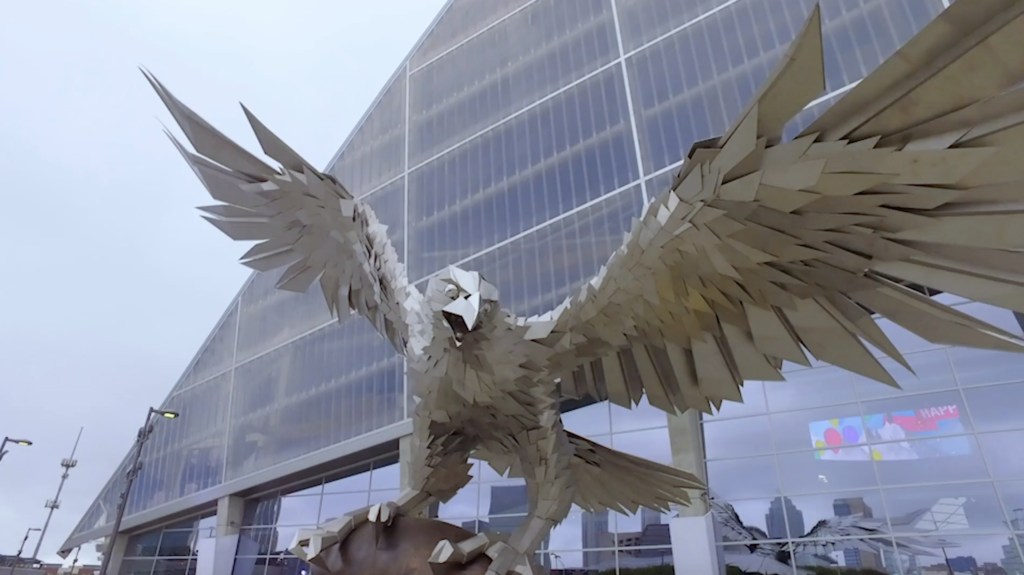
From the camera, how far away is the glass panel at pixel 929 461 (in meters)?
7.59

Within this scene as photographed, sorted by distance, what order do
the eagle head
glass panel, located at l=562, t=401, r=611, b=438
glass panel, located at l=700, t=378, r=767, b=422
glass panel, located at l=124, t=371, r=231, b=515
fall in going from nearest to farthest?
the eagle head → glass panel, located at l=700, t=378, r=767, b=422 → glass panel, located at l=562, t=401, r=611, b=438 → glass panel, located at l=124, t=371, r=231, b=515

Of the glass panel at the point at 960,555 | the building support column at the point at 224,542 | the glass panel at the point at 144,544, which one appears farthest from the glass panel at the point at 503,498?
the glass panel at the point at 144,544

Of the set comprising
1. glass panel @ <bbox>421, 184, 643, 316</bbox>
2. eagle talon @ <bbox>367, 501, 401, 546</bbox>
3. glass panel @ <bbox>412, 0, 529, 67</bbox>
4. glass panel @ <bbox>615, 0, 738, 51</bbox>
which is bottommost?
eagle talon @ <bbox>367, 501, 401, 546</bbox>

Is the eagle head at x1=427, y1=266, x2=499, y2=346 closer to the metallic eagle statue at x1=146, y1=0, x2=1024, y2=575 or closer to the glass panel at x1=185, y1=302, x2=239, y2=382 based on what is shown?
the metallic eagle statue at x1=146, y1=0, x2=1024, y2=575

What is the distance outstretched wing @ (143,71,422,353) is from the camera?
3.21 m

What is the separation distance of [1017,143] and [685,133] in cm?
787

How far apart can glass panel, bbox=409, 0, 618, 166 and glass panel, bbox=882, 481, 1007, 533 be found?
25.4 feet

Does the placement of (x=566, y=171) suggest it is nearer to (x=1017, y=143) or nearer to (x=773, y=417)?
(x=773, y=417)

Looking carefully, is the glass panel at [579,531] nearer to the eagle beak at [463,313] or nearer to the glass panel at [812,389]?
the glass panel at [812,389]

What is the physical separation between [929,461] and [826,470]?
1.20m

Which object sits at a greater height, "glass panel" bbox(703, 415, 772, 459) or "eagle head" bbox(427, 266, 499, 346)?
"glass panel" bbox(703, 415, 772, 459)

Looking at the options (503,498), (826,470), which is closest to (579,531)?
(503,498)

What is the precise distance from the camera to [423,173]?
1312cm

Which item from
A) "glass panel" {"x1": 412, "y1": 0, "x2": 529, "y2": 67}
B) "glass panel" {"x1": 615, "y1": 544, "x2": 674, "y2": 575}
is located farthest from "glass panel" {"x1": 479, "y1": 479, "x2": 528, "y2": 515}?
"glass panel" {"x1": 412, "y1": 0, "x2": 529, "y2": 67}
